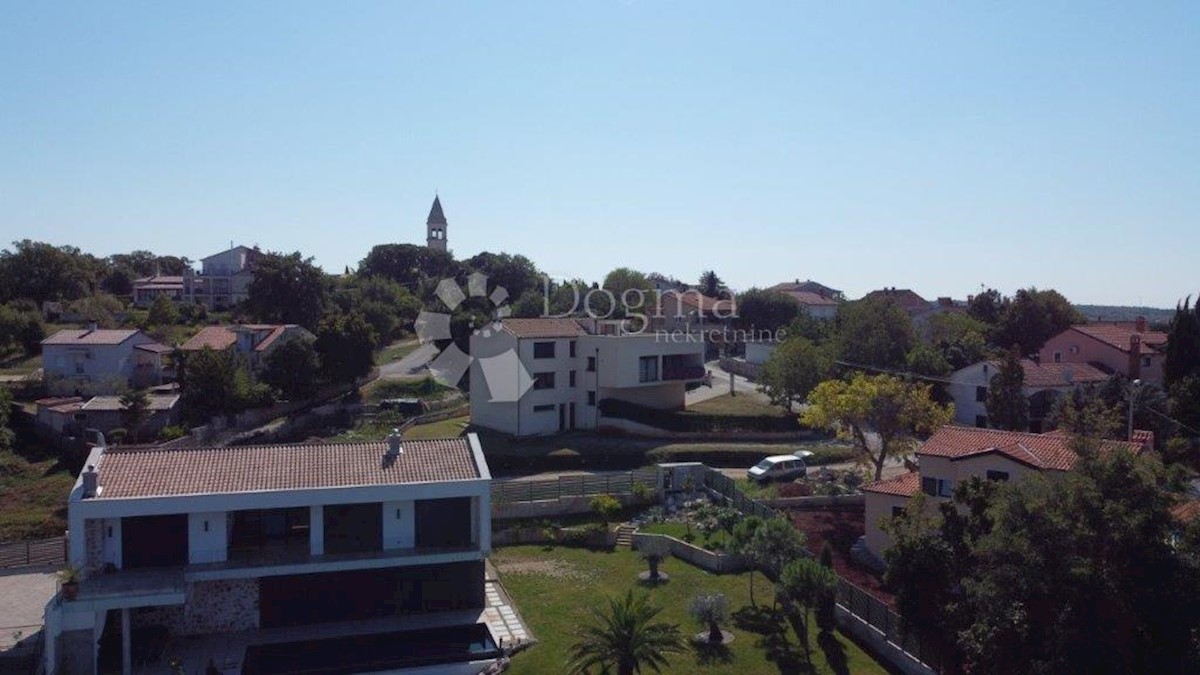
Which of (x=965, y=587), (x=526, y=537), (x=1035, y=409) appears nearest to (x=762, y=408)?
(x=1035, y=409)

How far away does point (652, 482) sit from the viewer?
36.3 metres

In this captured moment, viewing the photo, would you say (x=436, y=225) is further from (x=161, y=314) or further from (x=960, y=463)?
(x=960, y=463)

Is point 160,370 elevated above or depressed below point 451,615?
above

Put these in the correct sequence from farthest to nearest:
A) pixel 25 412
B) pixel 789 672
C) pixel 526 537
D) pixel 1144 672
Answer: pixel 25 412
pixel 526 537
pixel 789 672
pixel 1144 672

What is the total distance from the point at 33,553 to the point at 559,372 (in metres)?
24.5

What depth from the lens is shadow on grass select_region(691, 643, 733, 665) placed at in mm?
22172

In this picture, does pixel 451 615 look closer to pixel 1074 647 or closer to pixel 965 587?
pixel 965 587

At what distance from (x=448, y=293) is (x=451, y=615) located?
4835cm

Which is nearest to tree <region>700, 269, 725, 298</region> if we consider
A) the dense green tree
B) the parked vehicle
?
the dense green tree

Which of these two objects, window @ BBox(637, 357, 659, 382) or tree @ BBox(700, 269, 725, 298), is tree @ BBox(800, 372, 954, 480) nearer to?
window @ BBox(637, 357, 659, 382)

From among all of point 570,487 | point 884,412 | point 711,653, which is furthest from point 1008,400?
point 711,653

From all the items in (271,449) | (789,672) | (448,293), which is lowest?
(789,672)

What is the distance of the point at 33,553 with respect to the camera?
1097 inches

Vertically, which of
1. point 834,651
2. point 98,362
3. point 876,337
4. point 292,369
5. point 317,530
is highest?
point 876,337
